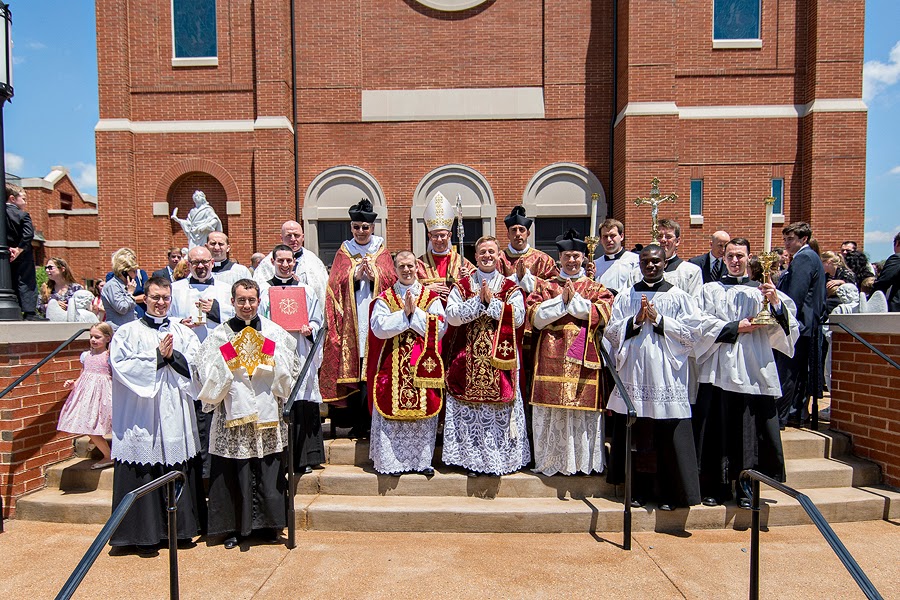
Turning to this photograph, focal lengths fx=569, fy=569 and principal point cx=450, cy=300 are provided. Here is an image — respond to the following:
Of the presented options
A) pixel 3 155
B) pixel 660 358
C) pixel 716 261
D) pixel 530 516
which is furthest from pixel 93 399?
pixel 716 261

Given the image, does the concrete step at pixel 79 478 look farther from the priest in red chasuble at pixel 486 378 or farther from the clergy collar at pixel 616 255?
the clergy collar at pixel 616 255

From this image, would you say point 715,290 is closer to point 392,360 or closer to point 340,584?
point 392,360

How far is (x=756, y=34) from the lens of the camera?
12383 millimetres

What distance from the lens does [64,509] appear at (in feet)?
16.4

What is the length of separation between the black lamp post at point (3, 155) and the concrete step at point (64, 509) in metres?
1.70

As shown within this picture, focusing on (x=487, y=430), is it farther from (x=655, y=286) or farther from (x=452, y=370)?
(x=655, y=286)

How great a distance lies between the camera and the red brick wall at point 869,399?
204 inches

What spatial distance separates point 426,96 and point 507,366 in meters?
9.51

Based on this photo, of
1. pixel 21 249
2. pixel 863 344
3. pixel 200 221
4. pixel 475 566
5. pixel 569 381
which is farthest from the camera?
pixel 200 221

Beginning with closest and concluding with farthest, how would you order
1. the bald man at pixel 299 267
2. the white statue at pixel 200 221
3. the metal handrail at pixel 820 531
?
the metal handrail at pixel 820 531 → the bald man at pixel 299 267 → the white statue at pixel 200 221

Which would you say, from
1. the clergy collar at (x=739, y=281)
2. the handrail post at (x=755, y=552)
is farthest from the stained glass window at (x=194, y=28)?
the handrail post at (x=755, y=552)

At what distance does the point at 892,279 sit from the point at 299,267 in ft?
20.6

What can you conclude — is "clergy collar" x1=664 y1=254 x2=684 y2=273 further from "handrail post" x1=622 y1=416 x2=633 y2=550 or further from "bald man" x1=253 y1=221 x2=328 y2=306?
"bald man" x1=253 y1=221 x2=328 y2=306

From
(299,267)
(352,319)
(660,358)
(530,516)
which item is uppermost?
(299,267)
